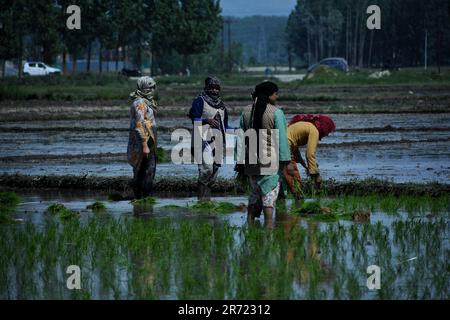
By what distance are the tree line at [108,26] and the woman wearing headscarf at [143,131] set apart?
56.0m

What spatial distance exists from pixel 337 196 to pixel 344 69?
75.5 meters

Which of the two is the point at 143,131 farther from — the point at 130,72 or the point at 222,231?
the point at 130,72

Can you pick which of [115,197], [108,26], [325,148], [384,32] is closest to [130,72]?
[108,26]

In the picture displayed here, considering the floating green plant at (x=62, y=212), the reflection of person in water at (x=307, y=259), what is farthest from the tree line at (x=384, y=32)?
the reflection of person in water at (x=307, y=259)

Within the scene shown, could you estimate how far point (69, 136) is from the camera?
2675 centimetres

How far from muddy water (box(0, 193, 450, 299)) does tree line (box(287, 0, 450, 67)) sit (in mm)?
83632

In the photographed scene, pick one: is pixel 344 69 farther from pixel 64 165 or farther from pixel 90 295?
pixel 90 295

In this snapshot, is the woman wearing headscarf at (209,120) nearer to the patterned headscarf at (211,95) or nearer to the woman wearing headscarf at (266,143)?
the patterned headscarf at (211,95)

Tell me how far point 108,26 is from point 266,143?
74746mm

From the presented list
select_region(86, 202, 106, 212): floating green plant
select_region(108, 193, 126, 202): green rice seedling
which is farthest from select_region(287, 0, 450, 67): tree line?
select_region(86, 202, 106, 212): floating green plant

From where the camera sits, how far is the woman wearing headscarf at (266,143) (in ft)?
36.7
